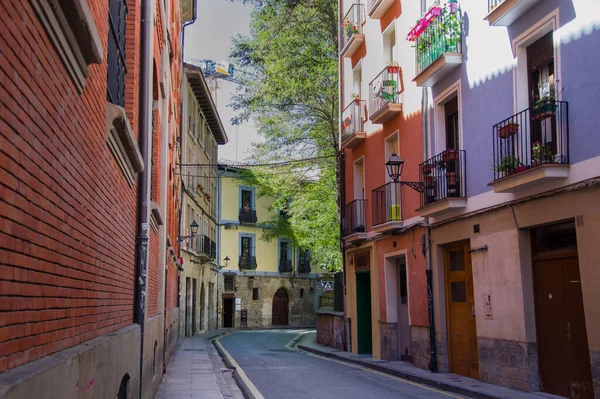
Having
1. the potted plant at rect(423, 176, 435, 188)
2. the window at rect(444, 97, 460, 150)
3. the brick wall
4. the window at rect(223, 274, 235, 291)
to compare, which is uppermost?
the window at rect(444, 97, 460, 150)

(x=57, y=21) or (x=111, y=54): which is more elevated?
(x=111, y=54)

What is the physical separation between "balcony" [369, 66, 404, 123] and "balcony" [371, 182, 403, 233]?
Answer: 1.88 metres

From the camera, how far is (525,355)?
36.5ft

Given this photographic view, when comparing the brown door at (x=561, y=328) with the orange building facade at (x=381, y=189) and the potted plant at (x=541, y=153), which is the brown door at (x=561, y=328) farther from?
the orange building facade at (x=381, y=189)

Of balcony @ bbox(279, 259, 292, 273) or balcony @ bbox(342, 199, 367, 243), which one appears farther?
balcony @ bbox(279, 259, 292, 273)

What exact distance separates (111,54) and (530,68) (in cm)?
792

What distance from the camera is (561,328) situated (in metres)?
10.6

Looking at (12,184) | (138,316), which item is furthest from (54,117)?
(138,316)

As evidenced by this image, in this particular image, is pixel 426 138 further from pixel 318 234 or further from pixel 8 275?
pixel 318 234

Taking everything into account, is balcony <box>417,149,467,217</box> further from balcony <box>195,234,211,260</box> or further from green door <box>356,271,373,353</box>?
balcony <box>195,234,211,260</box>

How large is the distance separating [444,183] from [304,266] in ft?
123

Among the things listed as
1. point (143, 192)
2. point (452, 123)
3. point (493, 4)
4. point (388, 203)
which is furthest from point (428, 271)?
point (143, 192)

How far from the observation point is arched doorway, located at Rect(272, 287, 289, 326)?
49.3m

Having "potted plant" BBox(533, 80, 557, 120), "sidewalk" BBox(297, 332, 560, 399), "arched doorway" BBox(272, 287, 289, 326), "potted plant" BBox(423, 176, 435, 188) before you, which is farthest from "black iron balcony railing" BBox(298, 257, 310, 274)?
"potted plant" BBox(533, 80, 557, 120)
